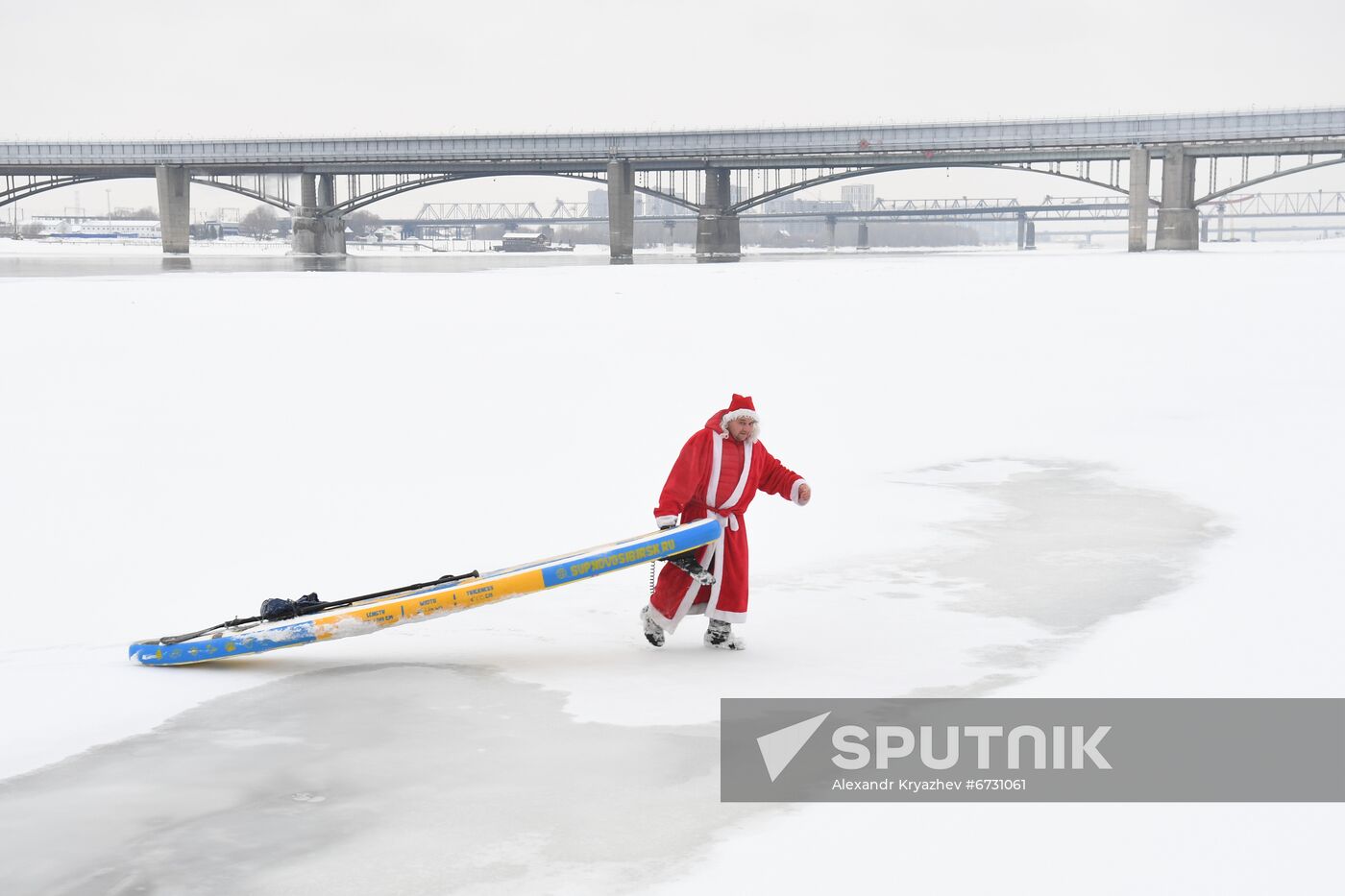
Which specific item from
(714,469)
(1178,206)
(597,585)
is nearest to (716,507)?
(714,469)

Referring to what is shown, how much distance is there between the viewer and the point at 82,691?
6379 mm

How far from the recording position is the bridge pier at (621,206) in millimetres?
93331

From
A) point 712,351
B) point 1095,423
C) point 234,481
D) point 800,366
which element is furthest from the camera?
point 712,351

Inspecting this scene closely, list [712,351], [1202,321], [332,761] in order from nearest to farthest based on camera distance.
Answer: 1. [332,761]
2. [712,351]
3. [1202,321]

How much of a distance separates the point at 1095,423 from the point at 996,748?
34.7ft

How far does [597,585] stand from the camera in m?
8.77

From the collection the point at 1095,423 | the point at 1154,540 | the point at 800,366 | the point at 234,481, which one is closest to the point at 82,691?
the point at 234,481

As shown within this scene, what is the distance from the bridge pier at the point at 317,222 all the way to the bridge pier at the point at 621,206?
70.5 ft

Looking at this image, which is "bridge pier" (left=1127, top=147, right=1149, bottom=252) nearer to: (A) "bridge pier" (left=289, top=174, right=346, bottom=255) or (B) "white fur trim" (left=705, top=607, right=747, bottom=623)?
(A) "bridge pier" (left=289, top=174, right=346, bottom=255)

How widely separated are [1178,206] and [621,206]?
118ft

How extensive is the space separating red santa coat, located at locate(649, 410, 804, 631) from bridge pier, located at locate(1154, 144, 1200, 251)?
82.2m

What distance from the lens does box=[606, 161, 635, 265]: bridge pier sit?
9333 centimetres

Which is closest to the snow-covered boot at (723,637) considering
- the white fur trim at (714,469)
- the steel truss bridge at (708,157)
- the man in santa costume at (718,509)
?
the man in santa costume at (718,509)

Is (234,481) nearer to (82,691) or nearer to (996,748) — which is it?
(82,691)
